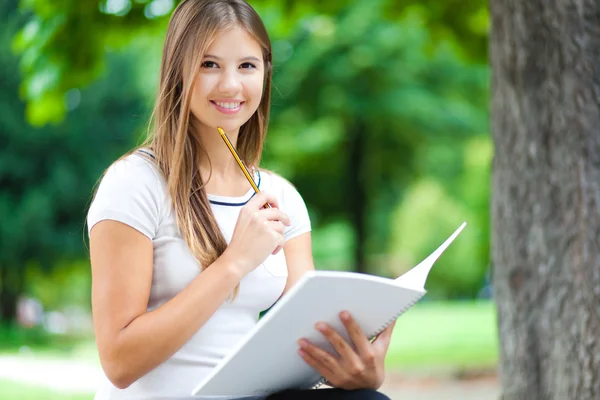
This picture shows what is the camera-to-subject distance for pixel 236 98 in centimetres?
200

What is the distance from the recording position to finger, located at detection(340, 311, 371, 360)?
166 centimetres

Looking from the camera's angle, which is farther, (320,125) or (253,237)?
(320,125)

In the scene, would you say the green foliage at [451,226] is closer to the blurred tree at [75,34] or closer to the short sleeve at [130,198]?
the blurred tree at [75,34]

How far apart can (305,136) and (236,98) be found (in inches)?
402

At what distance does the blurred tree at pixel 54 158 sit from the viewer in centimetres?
1375

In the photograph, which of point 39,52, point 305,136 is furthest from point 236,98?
point 305,136

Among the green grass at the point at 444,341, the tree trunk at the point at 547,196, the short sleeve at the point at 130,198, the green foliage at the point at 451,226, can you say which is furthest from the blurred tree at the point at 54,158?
the short sleeve at the point at 130,198

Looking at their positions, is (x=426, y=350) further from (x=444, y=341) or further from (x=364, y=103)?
(x=364, y=103)

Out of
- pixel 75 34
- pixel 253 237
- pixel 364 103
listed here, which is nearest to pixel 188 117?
pixel 253 237

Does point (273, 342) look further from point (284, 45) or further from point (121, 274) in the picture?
point (284, 45)

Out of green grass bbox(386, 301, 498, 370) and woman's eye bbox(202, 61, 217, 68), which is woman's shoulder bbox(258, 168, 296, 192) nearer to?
woman's eye bbox(202, 61, 217, 68)

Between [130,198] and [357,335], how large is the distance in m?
0.56

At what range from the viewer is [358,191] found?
1276cm

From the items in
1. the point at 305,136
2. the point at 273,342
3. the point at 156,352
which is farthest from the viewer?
the point at 305,136
